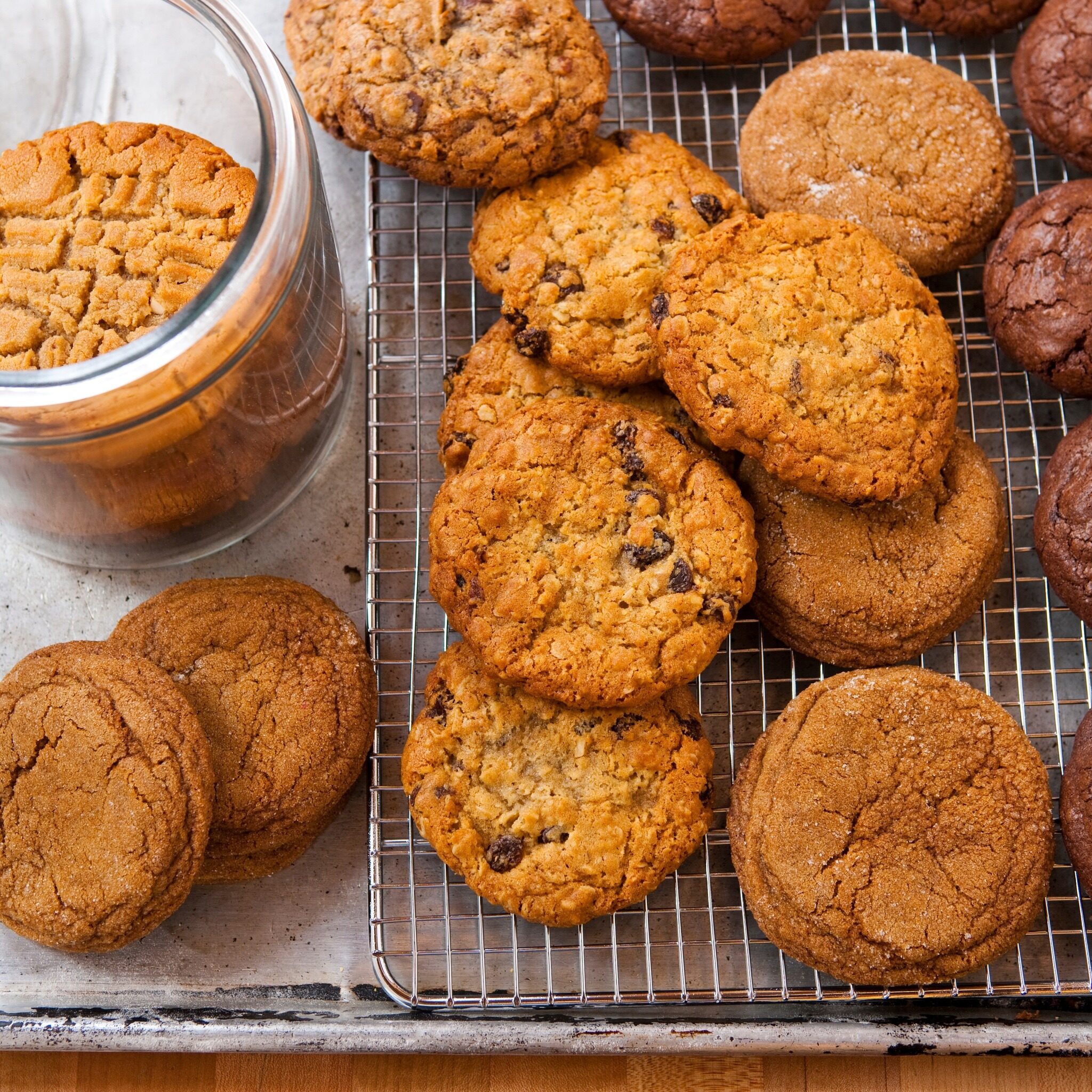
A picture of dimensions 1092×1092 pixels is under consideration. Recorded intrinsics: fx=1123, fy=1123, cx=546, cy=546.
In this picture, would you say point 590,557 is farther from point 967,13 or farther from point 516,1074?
point 967,13

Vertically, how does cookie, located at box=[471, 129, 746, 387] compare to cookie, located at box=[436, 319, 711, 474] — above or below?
Answer: above

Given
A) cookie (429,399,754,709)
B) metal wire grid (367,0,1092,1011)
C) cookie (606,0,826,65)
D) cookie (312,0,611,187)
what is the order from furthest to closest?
cookie (606,0,826,65) → metal wire grid (367,0,1092,1011) → cookie (312,0,611,187) → cookie (429,399,754,709)

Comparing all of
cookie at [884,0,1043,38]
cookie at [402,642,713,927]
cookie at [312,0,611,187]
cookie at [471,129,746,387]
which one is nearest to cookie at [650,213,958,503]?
cookie at [471,129,746,387]

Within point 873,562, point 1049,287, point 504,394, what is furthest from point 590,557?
point 1049,287

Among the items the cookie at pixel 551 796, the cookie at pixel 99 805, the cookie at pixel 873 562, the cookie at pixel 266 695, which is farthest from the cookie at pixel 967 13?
the cookie at pixel 99 805

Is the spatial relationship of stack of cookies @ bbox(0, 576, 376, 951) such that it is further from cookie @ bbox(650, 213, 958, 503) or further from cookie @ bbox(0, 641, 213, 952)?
cookie @ bbox(650, 213, 958, 503)

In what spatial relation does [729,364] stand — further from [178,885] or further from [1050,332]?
[178,885]
